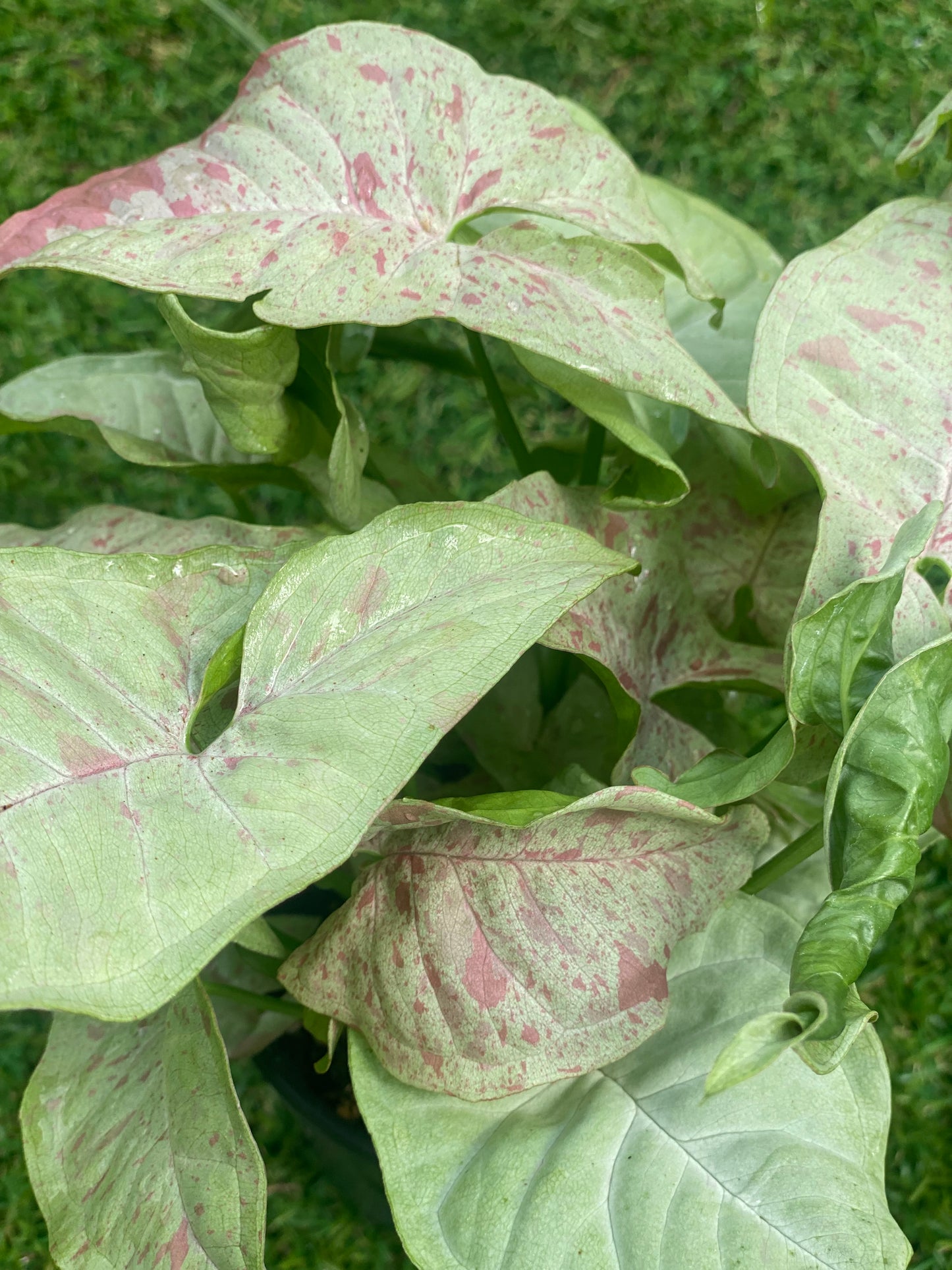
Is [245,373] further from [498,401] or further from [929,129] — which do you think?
[929,129]

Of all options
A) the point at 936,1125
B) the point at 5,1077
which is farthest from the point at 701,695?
the point at 5,1077

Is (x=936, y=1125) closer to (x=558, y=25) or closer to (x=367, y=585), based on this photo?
(x=367, y=585)

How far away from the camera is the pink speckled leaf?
60 centimetres

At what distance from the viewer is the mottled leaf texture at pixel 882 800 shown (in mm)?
493

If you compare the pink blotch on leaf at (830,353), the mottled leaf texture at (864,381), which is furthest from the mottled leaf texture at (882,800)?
the pink blotch on leaf at (830,353)

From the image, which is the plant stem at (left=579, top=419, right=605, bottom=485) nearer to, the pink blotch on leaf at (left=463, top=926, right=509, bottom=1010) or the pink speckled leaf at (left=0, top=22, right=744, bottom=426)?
the pink speckled leaf at (left=0, top=22, right=744, bottom=426)

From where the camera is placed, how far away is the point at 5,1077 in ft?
3.90

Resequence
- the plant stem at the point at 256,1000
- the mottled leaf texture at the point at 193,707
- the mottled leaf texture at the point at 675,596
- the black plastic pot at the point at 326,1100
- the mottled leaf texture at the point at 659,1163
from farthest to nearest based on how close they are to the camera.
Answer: the black plastic pot at the point at 326,1100 → the plant stem at the point at 256,1000 → the mottled leaf texture at the point at 675,596 → the mottled leaf texture at the point at 659,1163 → the mottled leaf texture at the point at 193,707

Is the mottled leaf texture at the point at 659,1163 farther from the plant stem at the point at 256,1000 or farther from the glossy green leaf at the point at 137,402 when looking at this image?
the glossy green leaf at the point at 137,402

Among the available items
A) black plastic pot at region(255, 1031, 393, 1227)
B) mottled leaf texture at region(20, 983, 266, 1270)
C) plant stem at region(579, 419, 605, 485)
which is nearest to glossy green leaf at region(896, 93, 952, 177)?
plant stem at region(579, 419, 605, 485)

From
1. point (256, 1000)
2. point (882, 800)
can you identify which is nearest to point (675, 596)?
point (882, 800)

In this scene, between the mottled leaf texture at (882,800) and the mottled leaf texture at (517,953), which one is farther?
the mottled leaf texture at (517,953)

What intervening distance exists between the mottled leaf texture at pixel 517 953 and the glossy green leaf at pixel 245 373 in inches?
9.8

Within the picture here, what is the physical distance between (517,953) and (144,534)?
0.35 meters
